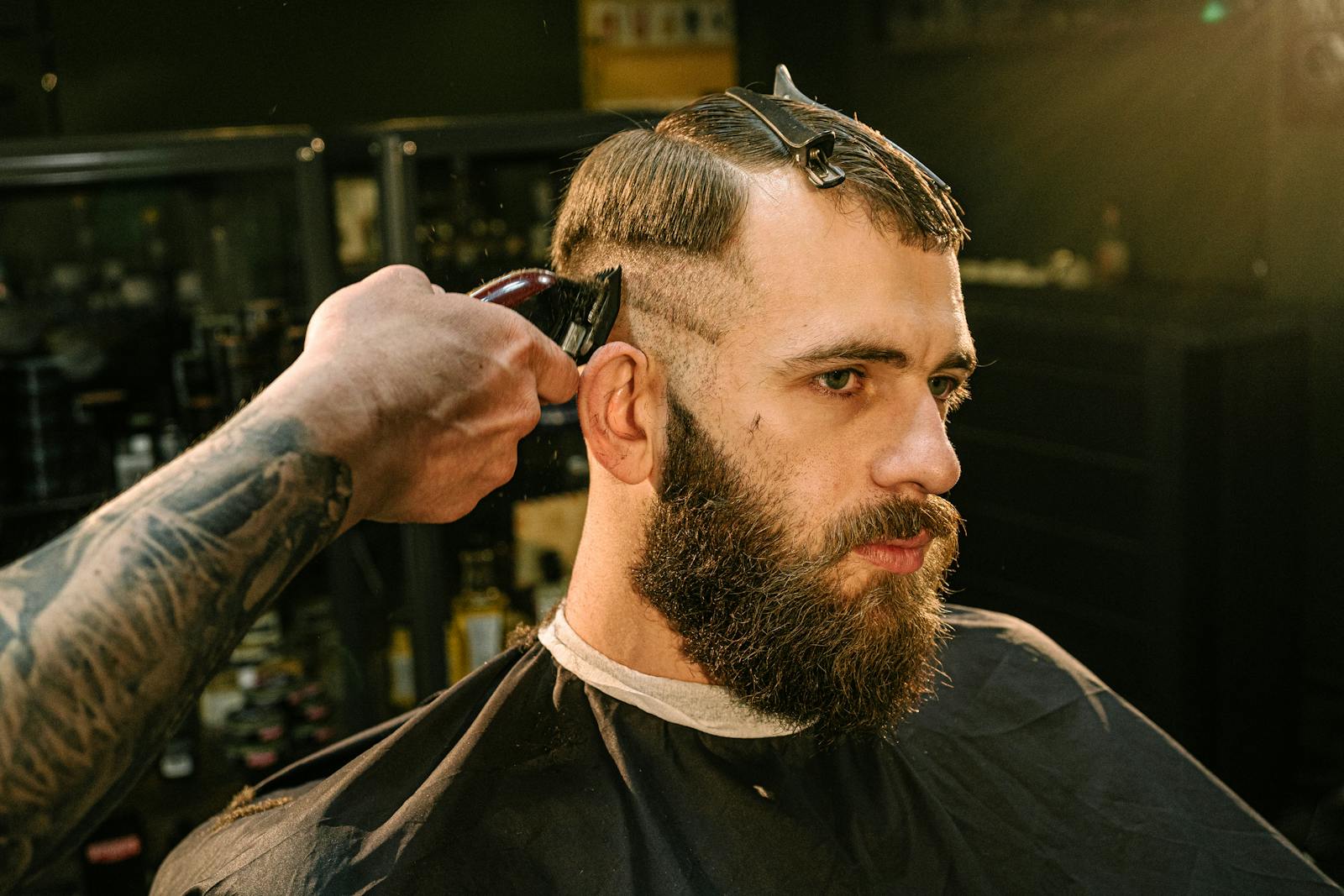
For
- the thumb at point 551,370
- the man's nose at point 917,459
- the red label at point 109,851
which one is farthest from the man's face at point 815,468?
the red label at point 109,851

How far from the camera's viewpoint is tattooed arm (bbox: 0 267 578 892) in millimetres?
817

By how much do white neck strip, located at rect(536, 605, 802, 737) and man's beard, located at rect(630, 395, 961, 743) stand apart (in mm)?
43

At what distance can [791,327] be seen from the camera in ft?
4.60

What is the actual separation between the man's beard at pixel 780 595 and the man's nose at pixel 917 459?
26 millimetres

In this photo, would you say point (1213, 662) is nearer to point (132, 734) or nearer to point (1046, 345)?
point (1046, 345)

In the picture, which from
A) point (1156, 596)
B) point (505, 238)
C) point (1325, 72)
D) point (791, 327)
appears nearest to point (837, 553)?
point (791, 327)

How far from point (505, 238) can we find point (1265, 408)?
2.34 m

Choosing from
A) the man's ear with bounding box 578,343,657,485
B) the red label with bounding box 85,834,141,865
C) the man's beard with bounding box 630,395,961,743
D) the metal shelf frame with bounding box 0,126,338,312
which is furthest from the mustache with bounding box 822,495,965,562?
the red label with bounding box 85,834,141,865

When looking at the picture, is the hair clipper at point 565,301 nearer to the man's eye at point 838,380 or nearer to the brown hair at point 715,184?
the brown hair at point 715,184

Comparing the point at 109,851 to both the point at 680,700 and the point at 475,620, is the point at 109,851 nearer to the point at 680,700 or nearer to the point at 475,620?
the point at 475,620

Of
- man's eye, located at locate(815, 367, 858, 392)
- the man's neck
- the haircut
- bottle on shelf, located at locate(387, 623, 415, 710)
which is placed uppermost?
the haircut

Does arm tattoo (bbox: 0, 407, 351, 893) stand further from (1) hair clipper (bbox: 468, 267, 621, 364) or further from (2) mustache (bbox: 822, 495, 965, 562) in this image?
(2) mustache (bbox: 822, 495, 965, 562)

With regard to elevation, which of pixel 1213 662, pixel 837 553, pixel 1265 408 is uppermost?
pixel 837 553

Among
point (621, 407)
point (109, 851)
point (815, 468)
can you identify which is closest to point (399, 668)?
point (109, 851)
